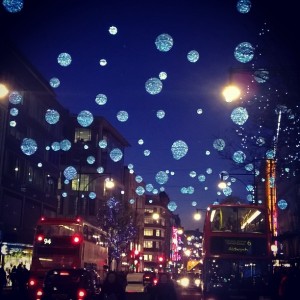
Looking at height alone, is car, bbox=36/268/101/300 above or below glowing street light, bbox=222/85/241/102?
below

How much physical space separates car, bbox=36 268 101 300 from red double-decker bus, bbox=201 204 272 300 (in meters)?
5.05

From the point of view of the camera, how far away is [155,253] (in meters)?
136

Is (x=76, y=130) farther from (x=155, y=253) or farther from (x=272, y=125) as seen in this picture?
(x=272, y=125)

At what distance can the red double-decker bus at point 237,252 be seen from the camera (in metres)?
21.8

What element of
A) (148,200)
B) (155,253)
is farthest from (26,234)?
(148,200)

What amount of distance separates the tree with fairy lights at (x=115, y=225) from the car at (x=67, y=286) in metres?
58.4

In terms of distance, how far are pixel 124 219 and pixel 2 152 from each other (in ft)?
128

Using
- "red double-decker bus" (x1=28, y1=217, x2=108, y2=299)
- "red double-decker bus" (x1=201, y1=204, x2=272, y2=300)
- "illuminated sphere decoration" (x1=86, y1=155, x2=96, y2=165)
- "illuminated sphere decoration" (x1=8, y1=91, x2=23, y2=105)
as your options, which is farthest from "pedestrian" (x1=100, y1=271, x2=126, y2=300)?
"illuminated sphere decoration" (x1=86, y1=155, x2=96, y2=165)

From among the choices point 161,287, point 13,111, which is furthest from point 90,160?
point 161,287

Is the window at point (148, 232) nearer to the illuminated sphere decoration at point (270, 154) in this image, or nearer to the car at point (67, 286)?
the illuminated sphere decoration at point (270, 154)

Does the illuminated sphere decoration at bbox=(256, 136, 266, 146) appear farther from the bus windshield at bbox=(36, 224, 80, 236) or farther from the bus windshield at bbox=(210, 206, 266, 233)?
the bus windshield at bbox=(36, 224, 80, 236)

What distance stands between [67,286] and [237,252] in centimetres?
688

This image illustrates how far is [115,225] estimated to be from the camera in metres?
78.8

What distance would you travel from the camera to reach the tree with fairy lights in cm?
7819
